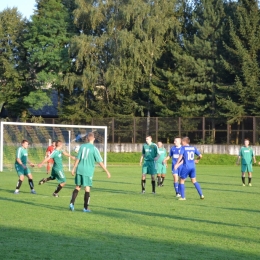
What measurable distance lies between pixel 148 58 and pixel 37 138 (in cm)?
2285

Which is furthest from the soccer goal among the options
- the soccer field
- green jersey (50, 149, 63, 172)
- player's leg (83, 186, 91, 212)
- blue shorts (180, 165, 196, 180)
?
player's leg (83, 186, 91, 212)

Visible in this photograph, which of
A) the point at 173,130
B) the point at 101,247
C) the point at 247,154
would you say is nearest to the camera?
the point at 101,247

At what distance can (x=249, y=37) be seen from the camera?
55.1 meters

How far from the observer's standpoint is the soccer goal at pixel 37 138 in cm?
3431

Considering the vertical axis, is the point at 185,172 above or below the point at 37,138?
below

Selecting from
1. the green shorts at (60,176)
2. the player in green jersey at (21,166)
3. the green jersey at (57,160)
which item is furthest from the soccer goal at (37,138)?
the green shorts at (60,176)

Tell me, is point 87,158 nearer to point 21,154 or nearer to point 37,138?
point 21,154

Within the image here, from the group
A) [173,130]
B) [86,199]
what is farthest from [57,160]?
[173,130]

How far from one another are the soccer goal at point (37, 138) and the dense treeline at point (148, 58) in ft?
59.5

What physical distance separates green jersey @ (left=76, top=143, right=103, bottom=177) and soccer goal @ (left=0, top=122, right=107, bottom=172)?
61.3ft

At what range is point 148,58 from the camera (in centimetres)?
5747

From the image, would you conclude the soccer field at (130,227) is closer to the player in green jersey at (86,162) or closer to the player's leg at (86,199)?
the player's leg at (86,199)

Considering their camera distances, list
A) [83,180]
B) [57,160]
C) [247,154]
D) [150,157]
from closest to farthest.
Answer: [83,180] < [57,160] < [150,157] < [247,154]

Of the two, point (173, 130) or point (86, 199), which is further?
point (173, 130)
